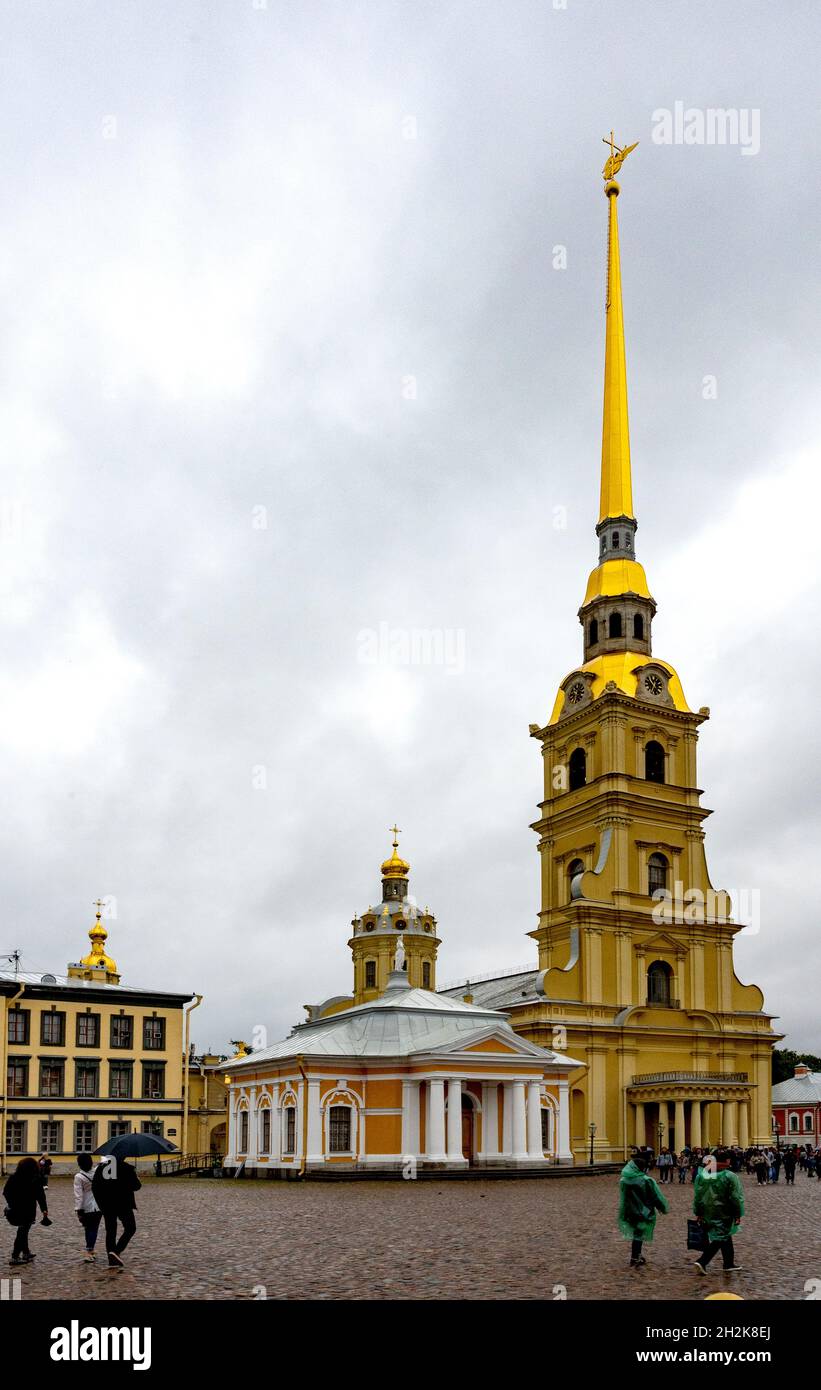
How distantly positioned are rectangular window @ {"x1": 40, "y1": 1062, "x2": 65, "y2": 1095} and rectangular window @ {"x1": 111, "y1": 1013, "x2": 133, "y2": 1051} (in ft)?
8.95

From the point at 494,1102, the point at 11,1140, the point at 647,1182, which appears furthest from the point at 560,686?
the point at 647,1182

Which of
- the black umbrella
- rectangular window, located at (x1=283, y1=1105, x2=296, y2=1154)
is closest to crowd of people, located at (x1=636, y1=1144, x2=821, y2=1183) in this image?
rectangular window, located at (x1=283, y1=1105, x2=296, y2=1154)

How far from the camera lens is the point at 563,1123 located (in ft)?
173

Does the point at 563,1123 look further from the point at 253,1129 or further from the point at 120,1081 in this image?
the point at 120,1081

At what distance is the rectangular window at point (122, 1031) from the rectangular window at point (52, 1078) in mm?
2727

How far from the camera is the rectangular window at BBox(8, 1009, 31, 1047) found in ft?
184

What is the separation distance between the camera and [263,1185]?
41.7 metres

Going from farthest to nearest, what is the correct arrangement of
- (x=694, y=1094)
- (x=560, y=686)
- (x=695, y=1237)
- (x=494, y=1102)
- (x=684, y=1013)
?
(x=560, y=686) < (x=684, y=1013) < (x=694, y=1094) < (x=494, y=1102) < (x=695, y=1237)

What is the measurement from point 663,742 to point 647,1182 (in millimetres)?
53431

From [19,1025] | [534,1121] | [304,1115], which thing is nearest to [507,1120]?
[534,1121]

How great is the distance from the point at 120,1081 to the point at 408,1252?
4290cm

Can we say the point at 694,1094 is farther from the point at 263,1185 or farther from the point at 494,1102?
the point at 263,1185

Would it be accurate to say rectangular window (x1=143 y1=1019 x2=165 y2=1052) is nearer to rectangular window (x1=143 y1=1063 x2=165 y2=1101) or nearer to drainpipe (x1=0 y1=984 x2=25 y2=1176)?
rectangular window (x1=143 y1=1063 x2=165 y2=1101)
